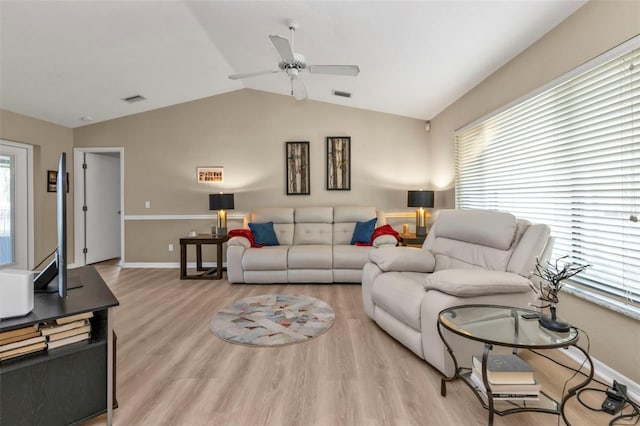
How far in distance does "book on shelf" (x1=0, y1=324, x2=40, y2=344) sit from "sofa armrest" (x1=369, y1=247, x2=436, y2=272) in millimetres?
2184

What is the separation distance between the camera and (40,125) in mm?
4605

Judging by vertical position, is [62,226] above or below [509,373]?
above

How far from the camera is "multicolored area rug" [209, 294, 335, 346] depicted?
2432mm

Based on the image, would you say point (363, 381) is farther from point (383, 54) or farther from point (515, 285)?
point (383, 54)

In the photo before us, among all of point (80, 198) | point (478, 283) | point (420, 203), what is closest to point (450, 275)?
point (478, 283)

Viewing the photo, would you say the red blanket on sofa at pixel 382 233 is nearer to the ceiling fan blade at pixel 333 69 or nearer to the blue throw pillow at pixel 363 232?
the blue throw pillow at pixel 363 232

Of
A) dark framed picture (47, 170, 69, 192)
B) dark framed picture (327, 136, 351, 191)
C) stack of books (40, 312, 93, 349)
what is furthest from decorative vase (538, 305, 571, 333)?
dark framed picture (47, 170, 69, 192)

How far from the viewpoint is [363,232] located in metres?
4.42

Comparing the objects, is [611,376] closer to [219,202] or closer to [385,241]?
[385,241]

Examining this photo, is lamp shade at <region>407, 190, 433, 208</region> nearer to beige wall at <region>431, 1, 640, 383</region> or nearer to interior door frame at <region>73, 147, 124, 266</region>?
beige wall at <region>431, 1, 640, 383</region>

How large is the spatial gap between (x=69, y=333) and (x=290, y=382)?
1166 millimetres

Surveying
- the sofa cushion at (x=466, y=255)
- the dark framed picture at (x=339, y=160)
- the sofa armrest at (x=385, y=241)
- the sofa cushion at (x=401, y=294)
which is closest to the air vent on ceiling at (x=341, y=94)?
the dark framed picture at (x=339, y=160)

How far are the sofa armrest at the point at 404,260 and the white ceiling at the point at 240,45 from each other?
1.94 meters

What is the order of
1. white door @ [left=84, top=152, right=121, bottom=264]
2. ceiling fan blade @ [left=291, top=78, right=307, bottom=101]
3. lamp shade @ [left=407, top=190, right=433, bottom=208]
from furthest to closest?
white door @ [left=84, top=152, right=121, bottom=264] < lamp shade @ [left=407, top=190, right=433, bottom=208] < ceiling fan blade @ [left=291, top=78, right=307, bottom=101]
